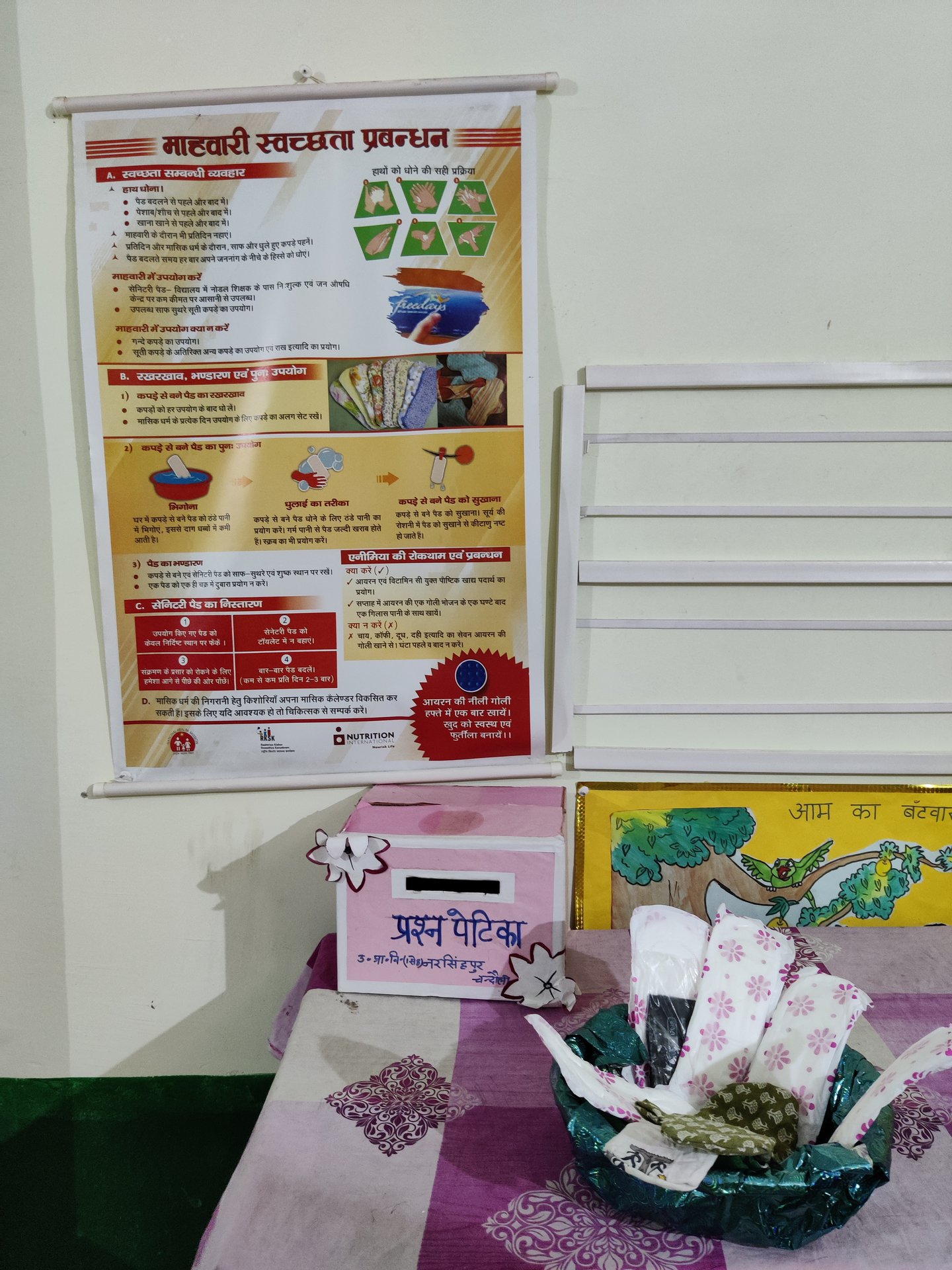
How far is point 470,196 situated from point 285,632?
661 millimetres

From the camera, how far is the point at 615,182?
121 cm

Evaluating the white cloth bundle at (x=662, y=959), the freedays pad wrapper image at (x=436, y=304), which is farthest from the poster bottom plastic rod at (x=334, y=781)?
the freedays pad wrapper image at (x=436, y=304)

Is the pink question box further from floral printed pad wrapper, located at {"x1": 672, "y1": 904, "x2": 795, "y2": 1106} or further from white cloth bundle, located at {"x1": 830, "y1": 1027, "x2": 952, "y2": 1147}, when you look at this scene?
white cloth bundle, located at {"x1": 830, "y1": 1027, "x2": 952, "y2": 1147}

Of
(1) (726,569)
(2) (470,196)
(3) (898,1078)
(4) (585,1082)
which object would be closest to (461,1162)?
(4) (585,1082)

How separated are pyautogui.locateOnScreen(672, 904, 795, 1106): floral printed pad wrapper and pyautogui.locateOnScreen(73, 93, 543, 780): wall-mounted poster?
478 millimetres

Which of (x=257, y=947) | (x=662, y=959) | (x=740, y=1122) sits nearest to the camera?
(x=740, y=1122)

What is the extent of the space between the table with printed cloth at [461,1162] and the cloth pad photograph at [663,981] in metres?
0.13

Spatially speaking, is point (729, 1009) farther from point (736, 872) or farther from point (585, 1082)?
point (736, 872)

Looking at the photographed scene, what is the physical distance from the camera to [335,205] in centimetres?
121

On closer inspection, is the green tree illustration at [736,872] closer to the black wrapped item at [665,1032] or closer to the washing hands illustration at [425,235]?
the black wrapped item at [665,1032]

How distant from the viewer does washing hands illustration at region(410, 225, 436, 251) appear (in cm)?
121

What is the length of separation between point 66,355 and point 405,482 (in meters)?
0.53

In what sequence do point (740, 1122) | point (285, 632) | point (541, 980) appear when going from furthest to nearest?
1. point (285, 632)
2. point (541, 980)
3. point (740, 1122)

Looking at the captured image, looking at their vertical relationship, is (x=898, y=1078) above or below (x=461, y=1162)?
above
